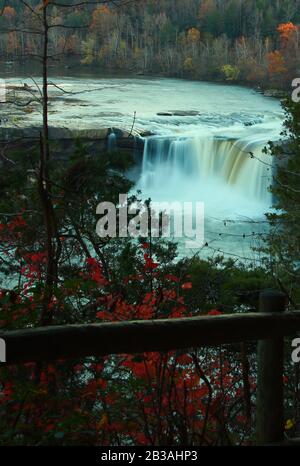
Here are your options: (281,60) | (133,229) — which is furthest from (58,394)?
(281,60)

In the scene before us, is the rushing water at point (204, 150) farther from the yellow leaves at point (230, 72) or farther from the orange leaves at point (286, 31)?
the orange leaves at point (286, 31)

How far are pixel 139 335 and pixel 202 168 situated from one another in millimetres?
22858

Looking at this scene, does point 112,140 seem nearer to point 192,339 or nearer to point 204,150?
point 204,150

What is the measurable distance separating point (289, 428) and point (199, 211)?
19142mm

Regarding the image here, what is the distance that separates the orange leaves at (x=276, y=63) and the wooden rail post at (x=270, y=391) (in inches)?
1783

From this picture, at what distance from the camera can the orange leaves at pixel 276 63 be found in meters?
46.6

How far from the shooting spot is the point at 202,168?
25.0 meters

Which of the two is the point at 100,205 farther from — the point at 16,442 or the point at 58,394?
the point at 16,442

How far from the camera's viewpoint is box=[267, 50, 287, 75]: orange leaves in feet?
153

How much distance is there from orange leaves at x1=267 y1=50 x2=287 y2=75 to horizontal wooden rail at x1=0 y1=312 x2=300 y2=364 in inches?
1787

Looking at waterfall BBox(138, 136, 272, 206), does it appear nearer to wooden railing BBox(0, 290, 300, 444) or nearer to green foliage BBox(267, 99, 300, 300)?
green foliage BBox(267, 99, 300, 300)

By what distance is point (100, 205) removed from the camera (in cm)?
767

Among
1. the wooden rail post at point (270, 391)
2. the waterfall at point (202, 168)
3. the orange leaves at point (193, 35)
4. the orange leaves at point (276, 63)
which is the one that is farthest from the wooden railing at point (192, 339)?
the orange leaves at point (193, 35)

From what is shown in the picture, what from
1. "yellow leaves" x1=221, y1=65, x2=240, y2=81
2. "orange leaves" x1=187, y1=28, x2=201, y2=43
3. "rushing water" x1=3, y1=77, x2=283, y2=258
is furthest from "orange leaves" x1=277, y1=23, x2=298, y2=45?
"rushing water" x1=3, y1=77, x2=283, y2=258
